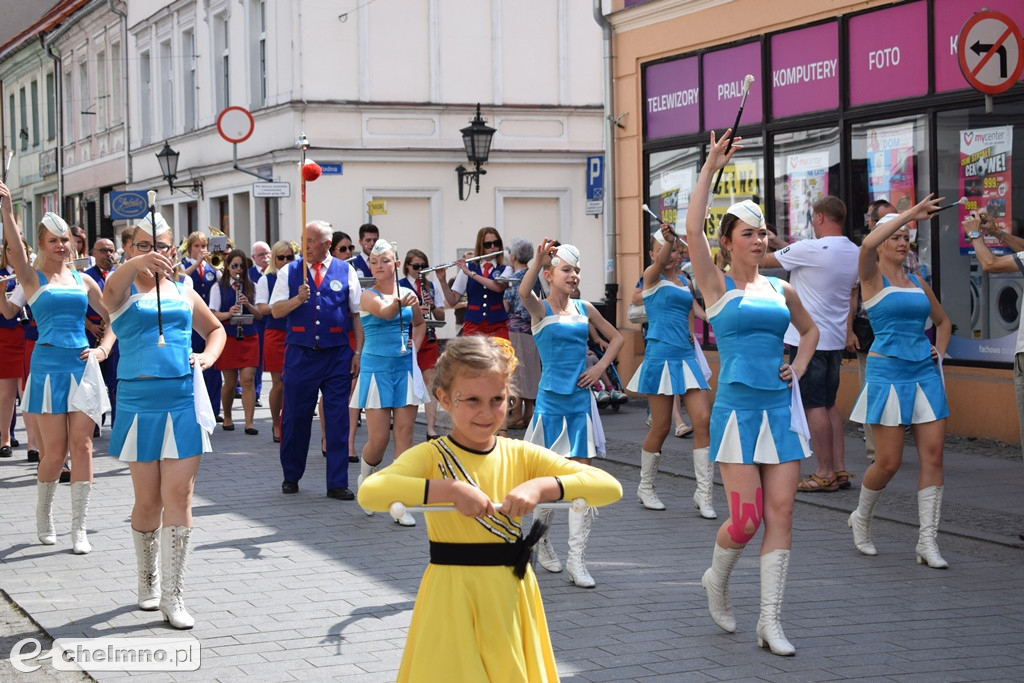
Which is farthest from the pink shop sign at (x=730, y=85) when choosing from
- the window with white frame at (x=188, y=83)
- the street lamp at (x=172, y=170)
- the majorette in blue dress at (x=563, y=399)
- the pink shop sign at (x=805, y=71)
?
the window with white frame at (x=188, y=83)

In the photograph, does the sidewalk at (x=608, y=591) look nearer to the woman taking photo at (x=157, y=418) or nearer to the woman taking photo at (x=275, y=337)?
the woman taking photo at (x=157, y=418)

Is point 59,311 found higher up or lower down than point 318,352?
higher up

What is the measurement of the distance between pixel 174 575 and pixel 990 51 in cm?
713

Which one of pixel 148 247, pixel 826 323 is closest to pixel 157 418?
pixel 148 247

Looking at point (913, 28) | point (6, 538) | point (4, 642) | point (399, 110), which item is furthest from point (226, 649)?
point (399, 110)

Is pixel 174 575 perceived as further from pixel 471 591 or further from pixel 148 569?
pixel 471 591

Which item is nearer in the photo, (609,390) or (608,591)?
(608,591)

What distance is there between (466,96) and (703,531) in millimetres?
19258

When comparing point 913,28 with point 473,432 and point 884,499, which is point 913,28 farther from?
point 473,432

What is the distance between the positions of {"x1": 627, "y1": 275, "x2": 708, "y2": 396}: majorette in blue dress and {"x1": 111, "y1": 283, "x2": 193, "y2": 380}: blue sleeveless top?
363 cm

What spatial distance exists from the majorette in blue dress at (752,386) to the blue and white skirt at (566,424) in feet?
4.72

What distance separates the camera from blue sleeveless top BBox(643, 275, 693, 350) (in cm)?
985

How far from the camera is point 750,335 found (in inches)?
254

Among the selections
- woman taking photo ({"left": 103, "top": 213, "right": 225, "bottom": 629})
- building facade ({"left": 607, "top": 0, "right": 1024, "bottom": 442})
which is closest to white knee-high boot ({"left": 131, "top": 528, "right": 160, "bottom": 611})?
woman taking photo ({"left": 103, "top": 213, "right": 225, "bottom": 629})
